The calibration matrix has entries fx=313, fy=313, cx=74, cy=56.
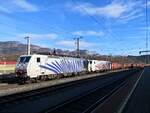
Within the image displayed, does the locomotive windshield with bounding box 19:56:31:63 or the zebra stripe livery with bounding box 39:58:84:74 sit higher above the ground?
the locomotive windshield with bounding box 19:56:31:63

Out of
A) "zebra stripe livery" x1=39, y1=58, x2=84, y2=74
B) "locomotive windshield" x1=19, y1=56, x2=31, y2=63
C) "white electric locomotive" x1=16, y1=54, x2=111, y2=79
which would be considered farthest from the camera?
"zebra stripe livery" x1=39, y1=58, x2=84, y2=74

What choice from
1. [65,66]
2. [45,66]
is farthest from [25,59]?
[65,66]

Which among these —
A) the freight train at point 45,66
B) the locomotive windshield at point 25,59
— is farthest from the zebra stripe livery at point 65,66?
the locomotive windshield at point 25,59

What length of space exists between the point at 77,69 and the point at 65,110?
44.6 meters

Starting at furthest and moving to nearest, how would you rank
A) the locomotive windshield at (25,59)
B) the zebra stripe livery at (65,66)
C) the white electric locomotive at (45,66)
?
1. the zebra stripe livery at (65,66)
2. the locomotive windshield at (25,59)
3. the white electric locomotive at (45,66)

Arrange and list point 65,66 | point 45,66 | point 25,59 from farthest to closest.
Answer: point 65,66, point 45,66, point 25,59

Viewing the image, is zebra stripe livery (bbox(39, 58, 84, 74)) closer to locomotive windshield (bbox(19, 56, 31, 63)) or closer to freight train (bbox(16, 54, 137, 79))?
freight train (bbox(16, 54, 137, 79))

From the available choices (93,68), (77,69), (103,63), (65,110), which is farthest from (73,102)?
(103,63)

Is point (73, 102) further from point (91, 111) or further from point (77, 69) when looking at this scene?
point (77, 69)

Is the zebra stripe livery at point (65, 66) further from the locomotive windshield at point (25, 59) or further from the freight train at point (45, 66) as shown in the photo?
the locomotive windshield at point (25, 59)

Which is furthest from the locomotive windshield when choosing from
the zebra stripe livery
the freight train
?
the zebra stripe livery

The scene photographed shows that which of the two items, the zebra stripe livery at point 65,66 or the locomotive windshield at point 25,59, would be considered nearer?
the locomotive windshield at point 25,59

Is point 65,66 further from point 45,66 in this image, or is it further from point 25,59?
point 25,59

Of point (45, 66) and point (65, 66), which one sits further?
point (65, 66)
